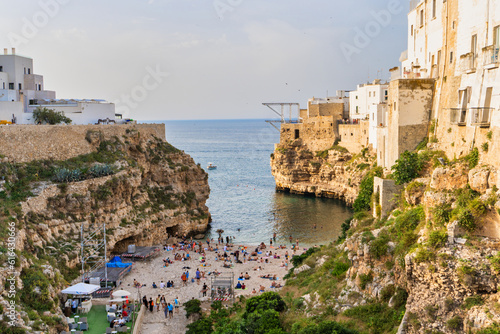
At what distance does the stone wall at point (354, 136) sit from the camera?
176 ft

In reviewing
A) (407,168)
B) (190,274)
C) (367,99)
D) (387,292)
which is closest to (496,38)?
(407,168)

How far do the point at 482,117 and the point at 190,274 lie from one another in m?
21.1

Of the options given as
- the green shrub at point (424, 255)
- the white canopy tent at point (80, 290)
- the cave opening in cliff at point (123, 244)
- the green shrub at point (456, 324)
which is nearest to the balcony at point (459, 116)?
the green shrub at point (424, 255)

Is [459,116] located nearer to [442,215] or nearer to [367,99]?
[442,215]

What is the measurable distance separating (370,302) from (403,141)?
374 inches

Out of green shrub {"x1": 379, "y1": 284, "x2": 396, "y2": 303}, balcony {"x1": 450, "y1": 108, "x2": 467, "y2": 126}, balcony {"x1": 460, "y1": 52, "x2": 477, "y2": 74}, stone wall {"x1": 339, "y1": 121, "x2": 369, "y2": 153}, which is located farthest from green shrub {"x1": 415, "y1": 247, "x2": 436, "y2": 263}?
stone wall {"x1": 339, "y1": 121, "x2": 369, "y2": 153}

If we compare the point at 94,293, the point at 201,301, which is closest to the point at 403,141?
the point at 201,301

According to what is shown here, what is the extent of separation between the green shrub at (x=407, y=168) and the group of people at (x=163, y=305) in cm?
1296

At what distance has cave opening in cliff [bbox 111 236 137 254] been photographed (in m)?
35.1

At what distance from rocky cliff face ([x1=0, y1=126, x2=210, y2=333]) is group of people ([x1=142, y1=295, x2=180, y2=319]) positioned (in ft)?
14.9

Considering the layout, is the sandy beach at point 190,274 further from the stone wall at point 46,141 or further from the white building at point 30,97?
the white building at point 30,97

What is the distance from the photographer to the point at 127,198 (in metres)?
36.8

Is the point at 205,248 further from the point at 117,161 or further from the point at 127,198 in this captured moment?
the point at 117,161

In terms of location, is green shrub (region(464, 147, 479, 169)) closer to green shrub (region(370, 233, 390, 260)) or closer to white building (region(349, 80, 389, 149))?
green shrub (region(370, 233, 390, 260))
